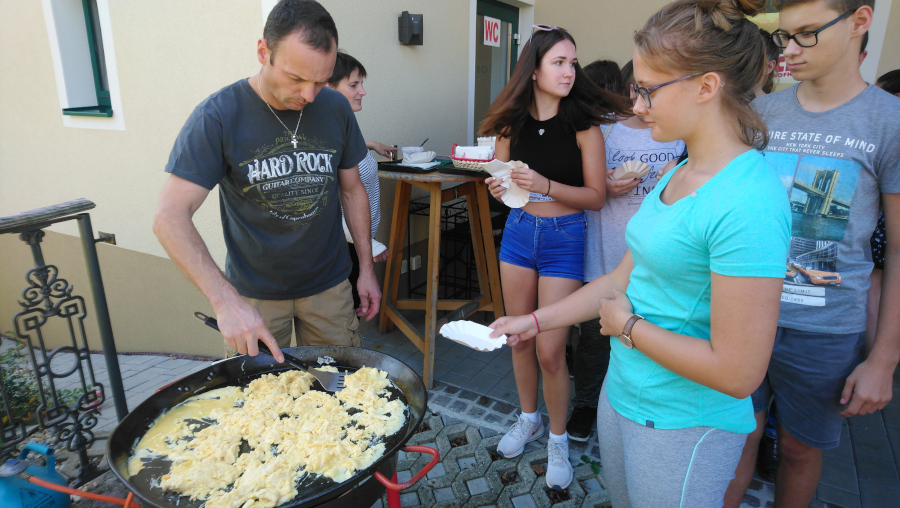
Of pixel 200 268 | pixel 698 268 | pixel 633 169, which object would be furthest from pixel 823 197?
pixel 200 268

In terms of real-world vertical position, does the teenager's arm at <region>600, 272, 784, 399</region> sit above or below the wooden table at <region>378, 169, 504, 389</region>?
above

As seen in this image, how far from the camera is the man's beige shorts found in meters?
2.26

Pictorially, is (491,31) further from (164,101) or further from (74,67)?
(74,67)

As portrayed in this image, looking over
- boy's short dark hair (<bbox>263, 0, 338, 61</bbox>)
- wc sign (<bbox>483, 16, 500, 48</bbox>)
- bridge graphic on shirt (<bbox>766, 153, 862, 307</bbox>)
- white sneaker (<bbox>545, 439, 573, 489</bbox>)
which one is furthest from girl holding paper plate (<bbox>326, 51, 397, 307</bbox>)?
bridge graphic on shirt (<bbox>766, 153, 862, 307</bbox>)

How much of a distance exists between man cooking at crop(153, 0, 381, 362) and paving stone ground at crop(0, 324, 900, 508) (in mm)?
420

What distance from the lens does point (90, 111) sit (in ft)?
15.8

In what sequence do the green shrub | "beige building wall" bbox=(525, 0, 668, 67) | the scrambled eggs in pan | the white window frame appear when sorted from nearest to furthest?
the scrambled eggs in pan, the green shrub, the white window frame, "beige building wall" bbox=(525, 0, 668, 67)

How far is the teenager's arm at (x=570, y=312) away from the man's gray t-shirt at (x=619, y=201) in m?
0.99

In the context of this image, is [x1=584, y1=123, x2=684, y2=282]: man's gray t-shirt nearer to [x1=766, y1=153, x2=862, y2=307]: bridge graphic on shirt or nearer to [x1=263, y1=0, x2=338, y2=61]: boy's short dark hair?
[x1=766, y1=153, x2=862, y2=307]: bridge graphic on shirt

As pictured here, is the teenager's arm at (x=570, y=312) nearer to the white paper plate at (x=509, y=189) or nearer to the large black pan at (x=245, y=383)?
the large black pan at (x=245, y=383)

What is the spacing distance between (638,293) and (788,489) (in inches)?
48.5

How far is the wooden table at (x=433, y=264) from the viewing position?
135 inches

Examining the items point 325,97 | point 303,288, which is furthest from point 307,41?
point 303,288

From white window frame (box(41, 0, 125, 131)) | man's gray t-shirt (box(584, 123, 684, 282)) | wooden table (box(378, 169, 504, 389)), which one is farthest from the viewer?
white window frame (box(41, 0, 125, 131))
